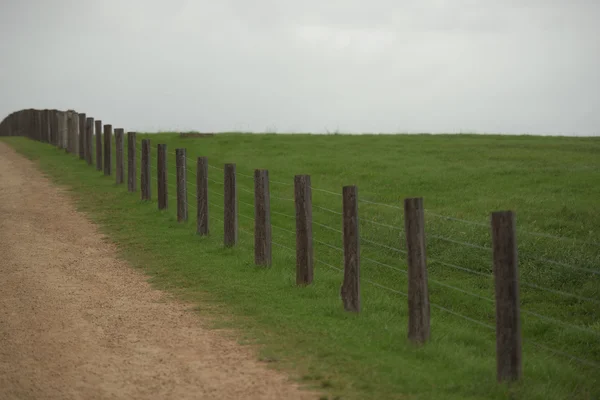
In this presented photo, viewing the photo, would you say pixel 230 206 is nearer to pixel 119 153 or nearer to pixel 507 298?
pixel 507 298

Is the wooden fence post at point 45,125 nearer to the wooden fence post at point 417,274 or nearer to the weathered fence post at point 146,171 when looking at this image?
the weathered fence post at point 146,171

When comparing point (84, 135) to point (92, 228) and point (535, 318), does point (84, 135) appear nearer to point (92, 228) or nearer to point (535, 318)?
point (92, 228)

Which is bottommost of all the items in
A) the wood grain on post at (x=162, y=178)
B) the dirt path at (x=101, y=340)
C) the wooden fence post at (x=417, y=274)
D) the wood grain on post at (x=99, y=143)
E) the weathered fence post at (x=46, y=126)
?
the dirt path at (x=101, y=340)

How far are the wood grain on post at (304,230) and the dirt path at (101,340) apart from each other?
76.1 inches

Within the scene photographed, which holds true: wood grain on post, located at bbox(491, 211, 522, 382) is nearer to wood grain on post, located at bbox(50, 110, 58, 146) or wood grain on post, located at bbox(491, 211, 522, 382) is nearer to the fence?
the fence

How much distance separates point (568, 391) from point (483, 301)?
16.0ft

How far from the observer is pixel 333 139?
3247 centimetres

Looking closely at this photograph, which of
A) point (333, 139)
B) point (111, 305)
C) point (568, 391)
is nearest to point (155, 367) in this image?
point (111, 305)

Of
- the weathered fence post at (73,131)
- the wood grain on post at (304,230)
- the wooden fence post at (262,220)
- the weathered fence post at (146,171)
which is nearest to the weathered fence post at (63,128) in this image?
the weathered fence post at (73,131)

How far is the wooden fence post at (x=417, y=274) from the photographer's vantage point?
28.3 feet

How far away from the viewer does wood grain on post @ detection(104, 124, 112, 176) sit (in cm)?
2264

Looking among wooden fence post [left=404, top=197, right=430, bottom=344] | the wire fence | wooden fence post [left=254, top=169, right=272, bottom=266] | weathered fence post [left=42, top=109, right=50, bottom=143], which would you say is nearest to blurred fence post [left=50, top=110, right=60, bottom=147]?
weathered fence post [left=42, top=109, right=50, bottom=143]

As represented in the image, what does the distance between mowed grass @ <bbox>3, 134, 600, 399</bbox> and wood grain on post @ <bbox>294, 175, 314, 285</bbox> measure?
0.25m

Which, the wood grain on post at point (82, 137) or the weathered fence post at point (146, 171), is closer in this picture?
the weathered fence post at point (146, 171)
